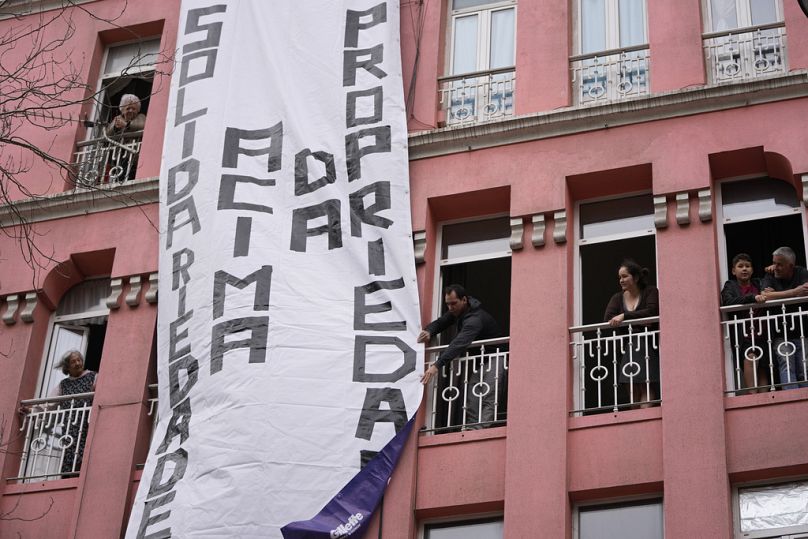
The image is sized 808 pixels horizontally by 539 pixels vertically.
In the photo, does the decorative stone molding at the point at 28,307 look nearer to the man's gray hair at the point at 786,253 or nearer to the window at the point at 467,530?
the window at the point at 467,530

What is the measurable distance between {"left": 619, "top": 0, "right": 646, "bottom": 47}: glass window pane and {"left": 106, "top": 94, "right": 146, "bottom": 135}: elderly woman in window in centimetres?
664

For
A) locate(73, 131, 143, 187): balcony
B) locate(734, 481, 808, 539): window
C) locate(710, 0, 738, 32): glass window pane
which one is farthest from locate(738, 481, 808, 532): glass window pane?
locate(73, 131, 143, 187): balcony

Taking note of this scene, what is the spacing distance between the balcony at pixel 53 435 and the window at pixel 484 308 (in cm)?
455

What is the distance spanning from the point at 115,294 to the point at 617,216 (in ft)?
20.9

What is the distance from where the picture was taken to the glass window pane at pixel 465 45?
21281mm

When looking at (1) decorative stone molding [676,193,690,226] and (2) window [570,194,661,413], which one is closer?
(2) window [570,194,661,413]

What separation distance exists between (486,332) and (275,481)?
3126 mm

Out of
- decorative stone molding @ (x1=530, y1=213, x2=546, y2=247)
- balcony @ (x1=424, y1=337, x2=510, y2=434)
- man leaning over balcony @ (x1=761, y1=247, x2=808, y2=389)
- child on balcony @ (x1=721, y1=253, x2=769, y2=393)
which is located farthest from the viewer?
decorative stone molding @ (x1=530, y1=213, x2=546, y2=247)

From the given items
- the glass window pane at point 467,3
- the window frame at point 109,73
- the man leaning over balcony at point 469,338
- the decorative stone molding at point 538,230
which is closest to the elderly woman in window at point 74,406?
the window frame at point 109,73

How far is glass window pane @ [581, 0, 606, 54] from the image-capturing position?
20.7 metres

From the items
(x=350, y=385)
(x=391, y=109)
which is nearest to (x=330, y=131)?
(x=391, y=109)

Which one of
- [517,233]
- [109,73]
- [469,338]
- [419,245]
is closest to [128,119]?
[109,73]

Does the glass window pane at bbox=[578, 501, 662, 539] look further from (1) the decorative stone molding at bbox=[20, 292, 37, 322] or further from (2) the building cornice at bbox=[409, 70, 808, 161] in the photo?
(1) the decorative stone molding at bbox=[20, 292, 37, 322]

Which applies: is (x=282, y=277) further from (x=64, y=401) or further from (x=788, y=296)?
(x=788, y=296)
